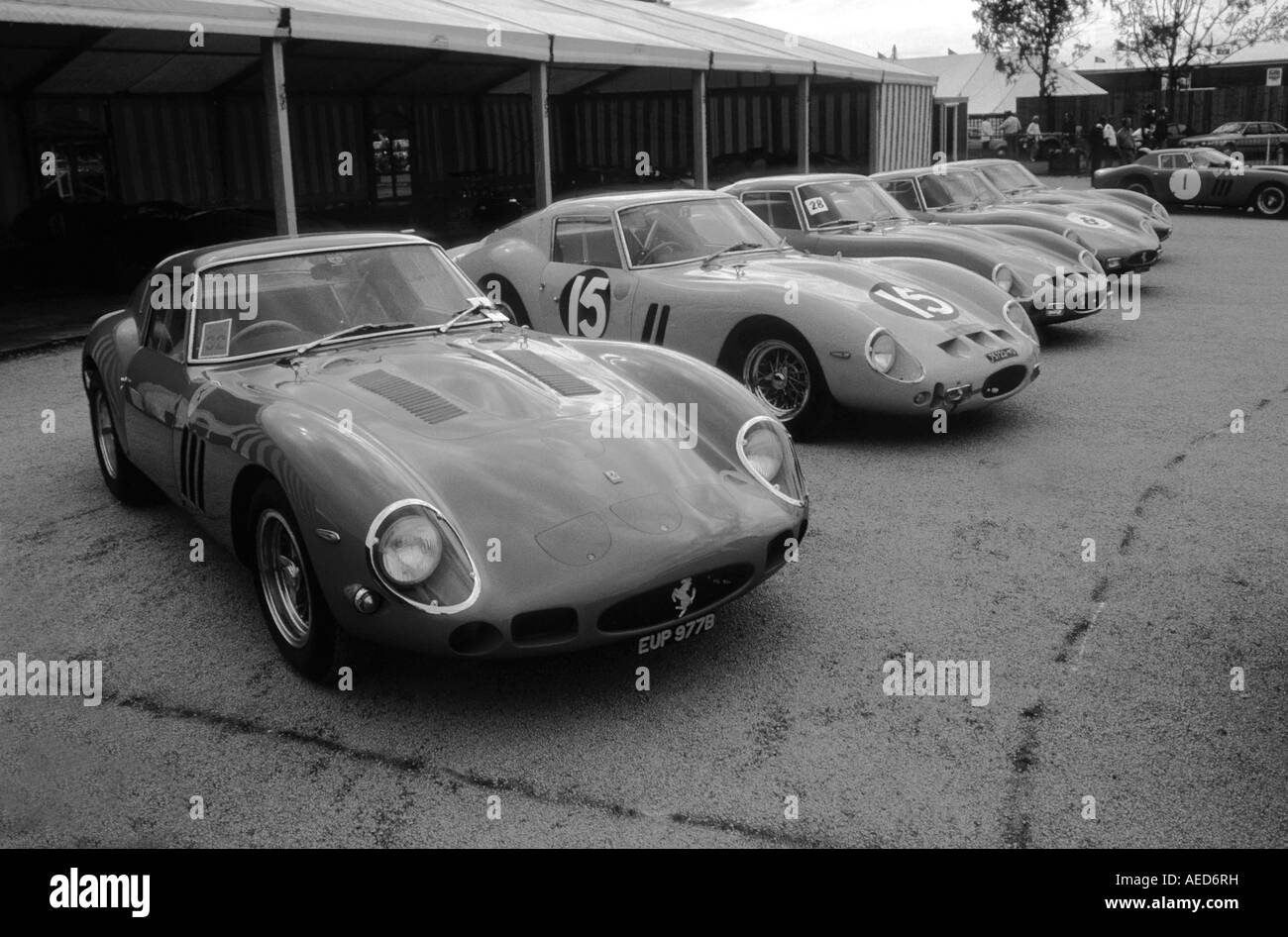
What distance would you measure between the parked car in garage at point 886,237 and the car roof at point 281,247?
166 inches

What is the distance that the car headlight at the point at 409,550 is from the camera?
Answer: 10.2ft

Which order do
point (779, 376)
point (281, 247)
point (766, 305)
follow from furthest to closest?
point (779, 376) → point (766, 305) → point (281, 247)

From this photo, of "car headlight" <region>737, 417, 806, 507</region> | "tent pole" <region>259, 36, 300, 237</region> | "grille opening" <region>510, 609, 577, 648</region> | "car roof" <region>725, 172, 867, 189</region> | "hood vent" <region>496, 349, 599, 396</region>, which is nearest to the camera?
"grille opening" <region>510, 609, 577, 648</region>

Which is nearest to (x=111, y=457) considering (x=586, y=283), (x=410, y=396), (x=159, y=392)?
(x=159, y=392)

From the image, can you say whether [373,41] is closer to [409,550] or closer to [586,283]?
[586,283]

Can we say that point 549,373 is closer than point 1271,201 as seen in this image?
Yes

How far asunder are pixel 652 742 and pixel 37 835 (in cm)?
149

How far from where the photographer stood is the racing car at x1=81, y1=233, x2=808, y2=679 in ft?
10.3

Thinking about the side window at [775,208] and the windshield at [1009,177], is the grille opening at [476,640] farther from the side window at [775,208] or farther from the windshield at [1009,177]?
the windshield at [1009,177]

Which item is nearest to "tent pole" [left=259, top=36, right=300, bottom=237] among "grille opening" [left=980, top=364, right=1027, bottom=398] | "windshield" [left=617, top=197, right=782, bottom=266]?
"windshield" [left=617, top=197, right=782, bottom=266]

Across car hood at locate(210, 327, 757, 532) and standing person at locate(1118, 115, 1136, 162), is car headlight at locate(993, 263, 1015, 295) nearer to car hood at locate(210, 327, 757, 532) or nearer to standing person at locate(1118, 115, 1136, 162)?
car hood at locate(210, 327, 757, 532)

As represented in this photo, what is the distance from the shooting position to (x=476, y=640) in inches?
121

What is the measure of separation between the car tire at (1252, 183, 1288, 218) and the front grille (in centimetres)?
1894

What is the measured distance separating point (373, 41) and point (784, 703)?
9528mm
